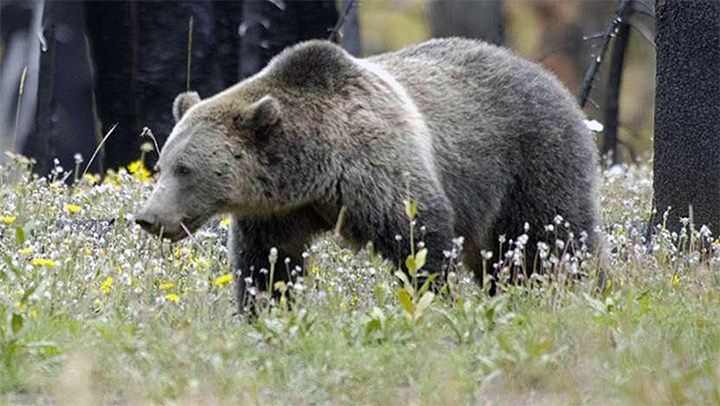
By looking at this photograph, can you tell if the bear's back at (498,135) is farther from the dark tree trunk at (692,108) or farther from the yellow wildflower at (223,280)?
the yellow wildflower at (223,280)

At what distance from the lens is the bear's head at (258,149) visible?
7.70 metres

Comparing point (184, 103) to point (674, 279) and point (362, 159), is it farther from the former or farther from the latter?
point (674, 279)

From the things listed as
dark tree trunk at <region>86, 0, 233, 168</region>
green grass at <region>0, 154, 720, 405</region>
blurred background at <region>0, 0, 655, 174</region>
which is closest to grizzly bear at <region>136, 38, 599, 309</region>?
green grass at <region>0, 154, 720, 405</region>

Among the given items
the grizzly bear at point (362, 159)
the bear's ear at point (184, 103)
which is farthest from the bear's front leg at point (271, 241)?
the bear's ear at point (184, 103)

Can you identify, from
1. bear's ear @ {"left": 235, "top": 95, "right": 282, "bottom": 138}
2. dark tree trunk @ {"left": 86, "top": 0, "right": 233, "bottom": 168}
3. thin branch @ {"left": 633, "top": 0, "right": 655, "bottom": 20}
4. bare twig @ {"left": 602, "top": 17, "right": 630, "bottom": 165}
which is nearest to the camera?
bear's ear @ {"left": 235, "top": 95, "right": 282, "bottom": 138}

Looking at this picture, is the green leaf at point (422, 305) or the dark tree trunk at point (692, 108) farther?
the dark tree trunk at point (692, 108)

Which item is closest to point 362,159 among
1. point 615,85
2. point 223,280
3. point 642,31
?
point 223,280

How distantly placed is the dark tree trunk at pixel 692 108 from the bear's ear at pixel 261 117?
115 inches

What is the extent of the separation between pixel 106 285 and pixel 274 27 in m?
9.57

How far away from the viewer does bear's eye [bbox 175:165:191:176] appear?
7.70 meters

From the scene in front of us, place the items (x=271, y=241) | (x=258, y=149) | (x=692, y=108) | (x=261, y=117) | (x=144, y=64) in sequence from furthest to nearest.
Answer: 1. (x=144, y=64)
2. (x=692, y=108)
3. (x=271, y=241)
4. (x=258, y=149)
5. (x=261, y=117)

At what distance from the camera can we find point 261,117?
25.3 ft

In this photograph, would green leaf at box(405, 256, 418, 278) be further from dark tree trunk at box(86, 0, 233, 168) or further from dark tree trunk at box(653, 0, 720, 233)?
dark tree trunk at box(86, 0, 233, 168)

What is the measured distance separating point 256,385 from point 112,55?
11.3m
